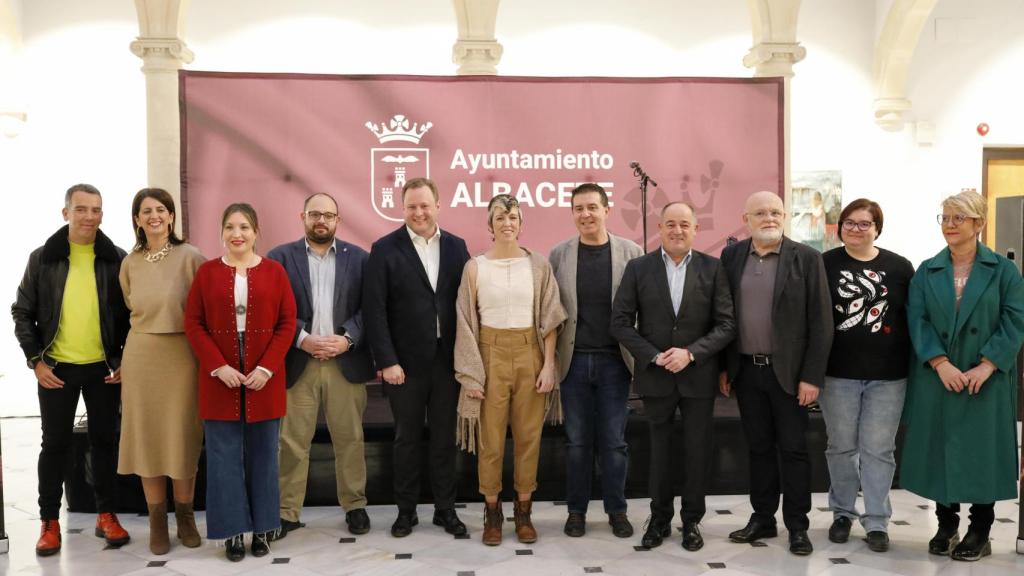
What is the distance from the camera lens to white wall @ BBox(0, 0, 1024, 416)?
8.05 m

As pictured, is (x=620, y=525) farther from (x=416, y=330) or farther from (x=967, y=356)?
(x=967, y=356)

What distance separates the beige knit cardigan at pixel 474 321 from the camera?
3646 millimetres

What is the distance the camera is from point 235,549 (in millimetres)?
3559

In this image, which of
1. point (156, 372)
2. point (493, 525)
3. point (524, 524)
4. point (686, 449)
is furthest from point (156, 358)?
point (686, 449)

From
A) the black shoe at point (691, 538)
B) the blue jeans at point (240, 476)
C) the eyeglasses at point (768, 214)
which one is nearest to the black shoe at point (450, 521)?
the blue jeans at point (240, 476)

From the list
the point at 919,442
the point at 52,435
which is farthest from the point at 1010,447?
the point at 52,435

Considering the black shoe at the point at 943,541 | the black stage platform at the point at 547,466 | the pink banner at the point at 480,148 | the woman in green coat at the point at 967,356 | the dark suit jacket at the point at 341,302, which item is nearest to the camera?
the woman in green coat at the point at 967,356

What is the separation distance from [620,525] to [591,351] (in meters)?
0.86

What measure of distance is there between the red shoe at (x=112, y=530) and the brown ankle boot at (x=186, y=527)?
0.29 metres

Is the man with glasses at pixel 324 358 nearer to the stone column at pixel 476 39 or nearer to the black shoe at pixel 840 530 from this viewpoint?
the black shoe at pixel 840 530

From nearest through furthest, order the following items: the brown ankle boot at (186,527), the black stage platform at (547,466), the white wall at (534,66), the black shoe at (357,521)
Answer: the brown ankle boot at (186,527) → the black shoe at (357,521) → the black stage platform at (547,466) → the white wall at (534,66)

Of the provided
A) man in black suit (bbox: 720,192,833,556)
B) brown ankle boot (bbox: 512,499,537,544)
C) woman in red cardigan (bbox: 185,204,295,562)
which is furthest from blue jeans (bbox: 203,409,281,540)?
man in black suit (bbox: 720,192,833,556)

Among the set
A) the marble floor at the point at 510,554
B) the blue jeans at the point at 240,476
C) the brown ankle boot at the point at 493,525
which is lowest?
the marble floor at the point at 510,554

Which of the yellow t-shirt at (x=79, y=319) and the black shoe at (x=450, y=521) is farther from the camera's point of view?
the black shoe at (x=450, y=521)
